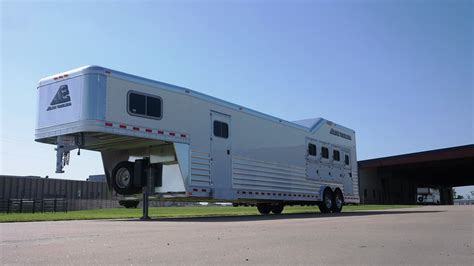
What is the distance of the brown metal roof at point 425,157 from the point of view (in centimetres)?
4391

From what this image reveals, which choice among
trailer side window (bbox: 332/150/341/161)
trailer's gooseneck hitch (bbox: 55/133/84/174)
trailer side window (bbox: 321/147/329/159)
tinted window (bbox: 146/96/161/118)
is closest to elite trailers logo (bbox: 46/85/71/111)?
trailer's gooseneck hitch (bbox: 55/133/84/174)

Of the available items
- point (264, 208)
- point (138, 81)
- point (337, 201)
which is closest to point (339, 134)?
point (337, 201)

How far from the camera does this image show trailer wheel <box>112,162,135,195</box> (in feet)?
45.5

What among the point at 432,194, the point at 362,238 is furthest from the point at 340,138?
the point at 432,194

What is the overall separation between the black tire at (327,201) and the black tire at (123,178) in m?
9.23

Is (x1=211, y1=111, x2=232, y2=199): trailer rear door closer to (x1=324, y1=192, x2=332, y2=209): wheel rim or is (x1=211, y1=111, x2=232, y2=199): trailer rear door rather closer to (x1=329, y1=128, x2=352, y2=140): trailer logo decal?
(x1=324, y1=192, x2=332, y2=209): wheel rim

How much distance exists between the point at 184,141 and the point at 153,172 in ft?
4.21

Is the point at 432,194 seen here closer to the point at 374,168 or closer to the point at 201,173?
the point at 374,168

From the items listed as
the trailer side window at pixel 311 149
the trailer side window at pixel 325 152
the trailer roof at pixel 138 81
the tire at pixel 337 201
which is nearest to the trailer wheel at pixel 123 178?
the trailer roof at pixel 138 81

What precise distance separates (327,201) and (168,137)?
9.78 metres

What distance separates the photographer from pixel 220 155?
14641 millimetres

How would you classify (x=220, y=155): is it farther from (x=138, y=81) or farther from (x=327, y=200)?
(x=327, y=200)

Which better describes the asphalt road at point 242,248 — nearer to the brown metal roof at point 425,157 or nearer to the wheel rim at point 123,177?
the wheel rim at point 123,177

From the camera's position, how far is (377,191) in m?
58.9
